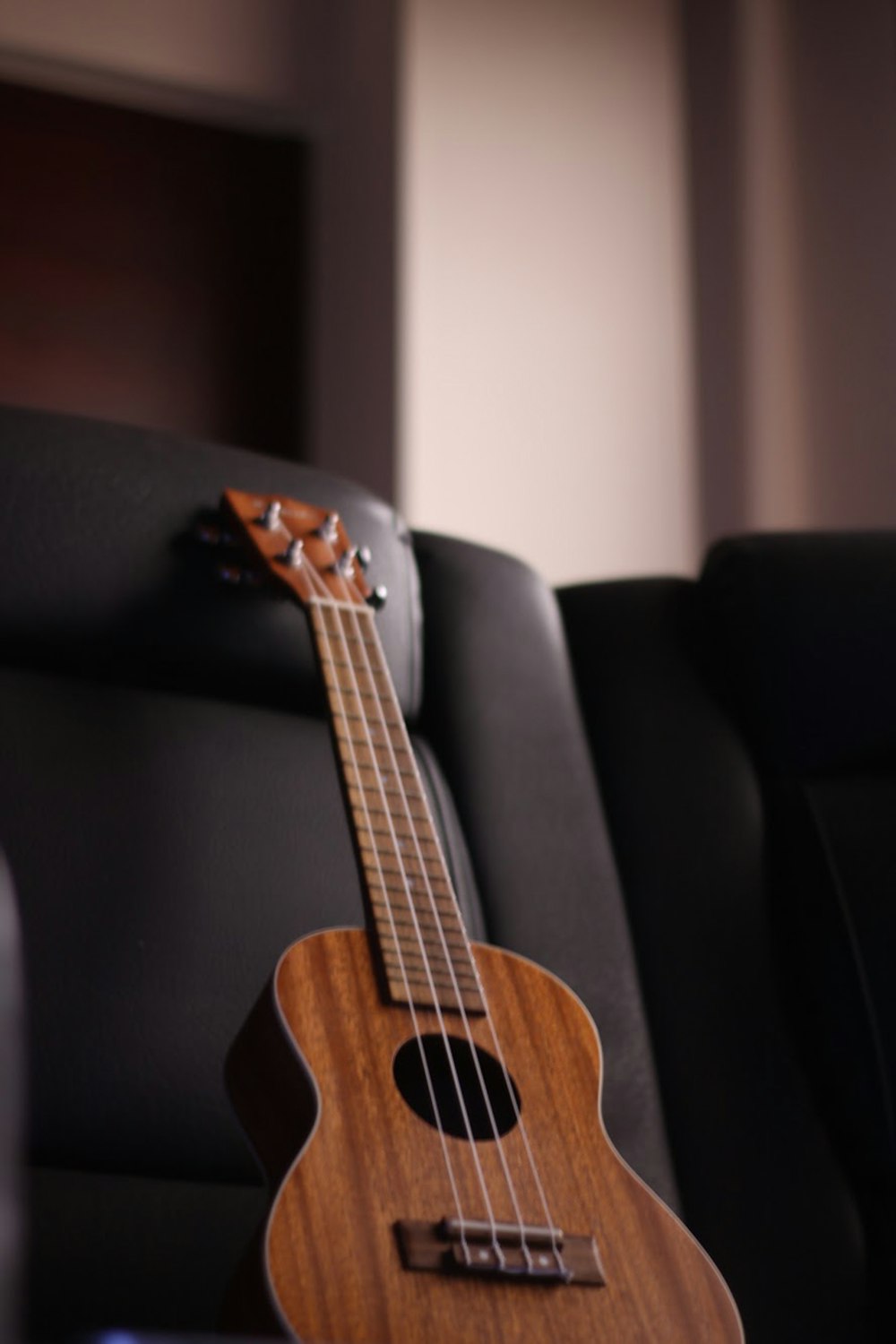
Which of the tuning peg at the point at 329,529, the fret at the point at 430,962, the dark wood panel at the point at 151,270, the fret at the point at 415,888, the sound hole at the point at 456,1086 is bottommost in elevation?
the sound hole at the point at 456,1086

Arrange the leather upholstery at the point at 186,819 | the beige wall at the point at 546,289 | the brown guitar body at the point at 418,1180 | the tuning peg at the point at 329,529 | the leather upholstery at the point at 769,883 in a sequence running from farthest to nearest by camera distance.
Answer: the beige wall at the point at 546,289
the tuning peg at the point at 329,529
the leather upholstery at the point at 769,883
the leather upholstery at the point at 186,819
the brown guitar body at the point at 418,1180

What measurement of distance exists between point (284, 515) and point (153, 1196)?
1.55ft

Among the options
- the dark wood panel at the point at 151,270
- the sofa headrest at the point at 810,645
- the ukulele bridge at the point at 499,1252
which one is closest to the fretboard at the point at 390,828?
the ukulele bridge at the point at 499,1252

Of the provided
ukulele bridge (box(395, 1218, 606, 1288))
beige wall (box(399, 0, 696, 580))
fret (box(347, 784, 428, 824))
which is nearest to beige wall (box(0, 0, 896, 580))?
beige wall (box(399, 0, 696, 580))

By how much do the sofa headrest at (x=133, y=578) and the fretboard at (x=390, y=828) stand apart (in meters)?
0.06

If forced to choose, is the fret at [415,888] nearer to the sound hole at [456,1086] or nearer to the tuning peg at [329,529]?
the sound hole at [456,1086]

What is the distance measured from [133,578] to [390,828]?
264 mm

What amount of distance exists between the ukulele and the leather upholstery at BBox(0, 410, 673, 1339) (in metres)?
0.11

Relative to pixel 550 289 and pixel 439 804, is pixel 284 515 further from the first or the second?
pixel 550 289

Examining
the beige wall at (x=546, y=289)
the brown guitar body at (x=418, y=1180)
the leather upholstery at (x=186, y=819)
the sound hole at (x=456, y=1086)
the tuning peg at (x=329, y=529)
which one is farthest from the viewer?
the beige wall at (x=546, y=289)

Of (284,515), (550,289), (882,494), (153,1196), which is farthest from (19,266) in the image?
(153,1196)

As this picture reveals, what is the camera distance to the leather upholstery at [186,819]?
931mm

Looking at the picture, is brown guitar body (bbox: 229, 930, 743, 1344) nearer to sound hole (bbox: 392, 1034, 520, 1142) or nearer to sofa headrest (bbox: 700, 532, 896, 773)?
sound hole (bbox: 392, 1034, 520, 1142)

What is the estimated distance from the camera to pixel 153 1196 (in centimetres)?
93
